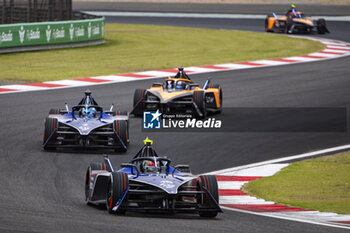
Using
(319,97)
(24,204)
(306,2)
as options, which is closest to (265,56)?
(319,97)

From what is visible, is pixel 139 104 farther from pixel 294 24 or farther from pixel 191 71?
pixel 294 24

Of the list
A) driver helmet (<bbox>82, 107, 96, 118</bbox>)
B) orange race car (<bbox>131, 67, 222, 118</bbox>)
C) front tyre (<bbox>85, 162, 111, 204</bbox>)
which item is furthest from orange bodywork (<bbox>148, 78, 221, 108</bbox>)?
front tyre (<bbox>85, 162, 111, 204</bbox>)

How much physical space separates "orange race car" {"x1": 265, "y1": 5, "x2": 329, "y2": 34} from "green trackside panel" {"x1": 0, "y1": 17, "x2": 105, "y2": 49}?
11206mm

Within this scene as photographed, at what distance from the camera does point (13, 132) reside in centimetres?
1970

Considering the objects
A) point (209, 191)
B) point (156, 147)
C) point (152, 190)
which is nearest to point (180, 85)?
point (156, 147)

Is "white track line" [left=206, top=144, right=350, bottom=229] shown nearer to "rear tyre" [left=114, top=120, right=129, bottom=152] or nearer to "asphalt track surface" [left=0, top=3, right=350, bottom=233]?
"asphalt track surface" [left=0, top=3, right=350, bottom=233]

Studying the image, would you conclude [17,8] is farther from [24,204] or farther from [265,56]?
[24,204]

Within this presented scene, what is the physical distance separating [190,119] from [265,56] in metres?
15.0

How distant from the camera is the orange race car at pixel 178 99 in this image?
22.0m

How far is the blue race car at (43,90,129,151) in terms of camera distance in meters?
17.7

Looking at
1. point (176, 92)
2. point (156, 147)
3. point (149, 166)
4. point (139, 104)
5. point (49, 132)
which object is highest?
point (149, 166)

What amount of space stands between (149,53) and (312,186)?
22.8m

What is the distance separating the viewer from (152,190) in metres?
12.2

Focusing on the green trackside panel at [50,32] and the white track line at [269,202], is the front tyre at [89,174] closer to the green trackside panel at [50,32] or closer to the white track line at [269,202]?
the white track line at [269,202]
